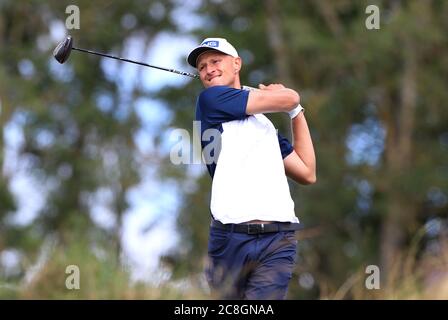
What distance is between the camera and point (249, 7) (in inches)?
1011

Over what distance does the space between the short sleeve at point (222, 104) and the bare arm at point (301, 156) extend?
0.39 m

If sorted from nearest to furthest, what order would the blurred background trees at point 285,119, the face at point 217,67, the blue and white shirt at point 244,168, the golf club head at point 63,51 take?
the blue and white shirt at point 244,168
the face at point 217,67
the golf club head at point 63,51
the blurred background trees at point 285,119

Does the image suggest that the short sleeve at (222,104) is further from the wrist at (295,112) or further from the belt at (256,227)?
the belt at (256,227)

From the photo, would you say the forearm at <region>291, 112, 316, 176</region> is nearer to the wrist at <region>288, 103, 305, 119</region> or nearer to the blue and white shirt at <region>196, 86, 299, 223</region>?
the wrist at <region>288, 103, 305, 119</region>

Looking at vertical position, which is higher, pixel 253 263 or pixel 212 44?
pixel 212 44

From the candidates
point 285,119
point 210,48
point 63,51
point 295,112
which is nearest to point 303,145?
point 295,112

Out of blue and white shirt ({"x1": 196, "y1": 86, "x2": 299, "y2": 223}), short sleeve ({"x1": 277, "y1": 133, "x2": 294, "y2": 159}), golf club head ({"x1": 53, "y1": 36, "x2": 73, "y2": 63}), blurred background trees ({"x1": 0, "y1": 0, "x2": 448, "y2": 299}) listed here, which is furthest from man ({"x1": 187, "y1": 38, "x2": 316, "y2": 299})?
blurred background trees ({"x1": 0, "y1": 0, "x2": 448, "y2": 299})

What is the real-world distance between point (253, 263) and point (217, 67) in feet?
3.34

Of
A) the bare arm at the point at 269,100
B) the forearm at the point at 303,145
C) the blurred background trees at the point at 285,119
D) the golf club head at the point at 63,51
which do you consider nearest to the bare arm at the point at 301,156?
the forearm at the point at 303,145

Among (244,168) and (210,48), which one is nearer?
(244,168)

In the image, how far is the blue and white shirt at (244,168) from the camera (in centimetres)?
518

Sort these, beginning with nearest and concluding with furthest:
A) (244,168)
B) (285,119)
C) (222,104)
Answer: (244,168), (222,104), (285,119)

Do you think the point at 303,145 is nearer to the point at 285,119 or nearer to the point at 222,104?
the point at 222,104

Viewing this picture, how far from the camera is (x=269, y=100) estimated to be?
Answer: 525 cm
